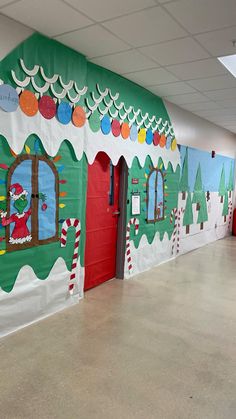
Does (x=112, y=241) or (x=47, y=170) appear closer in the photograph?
(x=47, y=170)

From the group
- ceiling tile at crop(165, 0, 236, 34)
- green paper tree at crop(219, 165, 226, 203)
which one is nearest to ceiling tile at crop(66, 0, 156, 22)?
ceiling tile at crop(165, 0, 236, 34)

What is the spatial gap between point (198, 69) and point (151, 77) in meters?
0.67

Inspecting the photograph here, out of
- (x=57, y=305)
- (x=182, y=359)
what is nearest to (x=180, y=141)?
(x=57, y=305)

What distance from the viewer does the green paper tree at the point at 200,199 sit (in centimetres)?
712

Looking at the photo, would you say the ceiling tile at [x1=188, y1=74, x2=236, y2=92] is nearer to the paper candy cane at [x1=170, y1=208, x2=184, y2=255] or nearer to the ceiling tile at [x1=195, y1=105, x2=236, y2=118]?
the ceiling tile at [x1=195, y1=105, x2=236, y2=118]

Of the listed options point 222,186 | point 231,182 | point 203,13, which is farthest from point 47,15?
point 231,182

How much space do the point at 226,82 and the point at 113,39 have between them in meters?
1.97

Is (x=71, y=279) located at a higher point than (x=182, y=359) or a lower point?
higher

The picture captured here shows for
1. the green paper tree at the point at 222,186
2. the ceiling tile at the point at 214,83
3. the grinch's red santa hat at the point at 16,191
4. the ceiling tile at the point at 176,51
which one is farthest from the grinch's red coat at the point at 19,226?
the green paper tree at the point at 222,186

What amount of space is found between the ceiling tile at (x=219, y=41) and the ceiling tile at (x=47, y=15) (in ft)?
3.73

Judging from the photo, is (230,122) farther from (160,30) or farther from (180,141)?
(160,30)

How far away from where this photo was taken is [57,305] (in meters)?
3.67

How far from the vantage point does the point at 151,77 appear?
4.42 meters

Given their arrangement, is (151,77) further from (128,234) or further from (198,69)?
(128,234)
